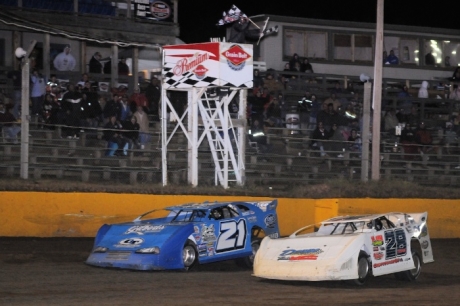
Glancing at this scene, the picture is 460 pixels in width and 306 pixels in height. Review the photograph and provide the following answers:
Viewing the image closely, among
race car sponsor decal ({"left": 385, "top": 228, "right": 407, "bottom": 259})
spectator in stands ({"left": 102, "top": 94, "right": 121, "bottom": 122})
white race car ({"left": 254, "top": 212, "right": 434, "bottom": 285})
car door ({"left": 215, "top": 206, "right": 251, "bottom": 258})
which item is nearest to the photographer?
white race car ({"left": 254, "top": 212, "right": 434, "bottom": 285})

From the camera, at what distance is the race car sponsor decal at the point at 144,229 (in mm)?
13195

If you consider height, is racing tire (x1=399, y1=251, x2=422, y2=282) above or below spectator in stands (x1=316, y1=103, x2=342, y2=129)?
below

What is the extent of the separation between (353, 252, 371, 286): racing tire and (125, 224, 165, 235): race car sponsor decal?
3147 mm

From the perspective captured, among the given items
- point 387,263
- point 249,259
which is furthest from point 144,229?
Answer: point 387,263

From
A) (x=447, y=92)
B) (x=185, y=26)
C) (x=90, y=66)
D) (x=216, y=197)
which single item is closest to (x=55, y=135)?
(x=216, y=197)

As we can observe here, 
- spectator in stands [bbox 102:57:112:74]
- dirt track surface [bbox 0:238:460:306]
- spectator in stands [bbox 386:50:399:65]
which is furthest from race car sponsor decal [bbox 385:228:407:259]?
spectator in stands [bbox 386:50:399:65]

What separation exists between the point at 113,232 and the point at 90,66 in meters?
11.5

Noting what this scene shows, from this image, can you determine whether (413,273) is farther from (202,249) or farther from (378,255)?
(202,249)

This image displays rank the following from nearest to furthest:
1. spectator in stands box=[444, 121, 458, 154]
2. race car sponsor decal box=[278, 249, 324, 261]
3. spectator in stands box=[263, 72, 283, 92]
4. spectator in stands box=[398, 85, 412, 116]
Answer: race car sponsor decal box=[278, 249, 324, 261] → spectator in stands box=[444, 121, 458, 154] → spectator in stands box=[263, 72, 283, 92] → spectator in stands box=[398, 85, 412, 116]

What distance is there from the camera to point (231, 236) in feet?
45.2

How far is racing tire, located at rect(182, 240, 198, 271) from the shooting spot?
13.1 meters

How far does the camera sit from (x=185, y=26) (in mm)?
44812

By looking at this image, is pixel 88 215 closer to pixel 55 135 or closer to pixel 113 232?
pixel 55 135

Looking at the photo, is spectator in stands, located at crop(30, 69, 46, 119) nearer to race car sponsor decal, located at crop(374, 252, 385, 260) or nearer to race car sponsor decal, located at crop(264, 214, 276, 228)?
race car sponsor decal, located at crop(264, 214, 276, 228)
